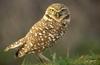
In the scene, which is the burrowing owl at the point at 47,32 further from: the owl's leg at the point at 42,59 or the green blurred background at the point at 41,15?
the green blurred background at the point at 41,15

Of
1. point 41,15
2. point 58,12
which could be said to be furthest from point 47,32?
point 41,15

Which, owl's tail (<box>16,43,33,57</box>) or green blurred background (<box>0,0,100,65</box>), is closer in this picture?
owl's tail (<box>16,43,33,57</box>)

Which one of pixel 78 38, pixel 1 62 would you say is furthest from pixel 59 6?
pixel 78 38

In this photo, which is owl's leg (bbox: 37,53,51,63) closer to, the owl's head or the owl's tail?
the owl's tail

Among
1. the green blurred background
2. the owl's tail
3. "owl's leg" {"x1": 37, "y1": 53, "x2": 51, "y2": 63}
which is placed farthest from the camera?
the green blurred background

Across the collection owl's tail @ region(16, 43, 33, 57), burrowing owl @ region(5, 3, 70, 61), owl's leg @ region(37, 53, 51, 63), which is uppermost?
burrowing owl @ region(5, 3, 70, 61)

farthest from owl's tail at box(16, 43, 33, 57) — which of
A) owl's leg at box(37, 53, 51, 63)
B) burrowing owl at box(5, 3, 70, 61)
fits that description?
owl's leg at box(37, 53, 51, 63)

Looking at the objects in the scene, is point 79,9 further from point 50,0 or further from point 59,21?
point 59,21

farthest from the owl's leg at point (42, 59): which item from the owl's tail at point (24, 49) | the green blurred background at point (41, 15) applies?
the green blurred background at point (41, 15)
